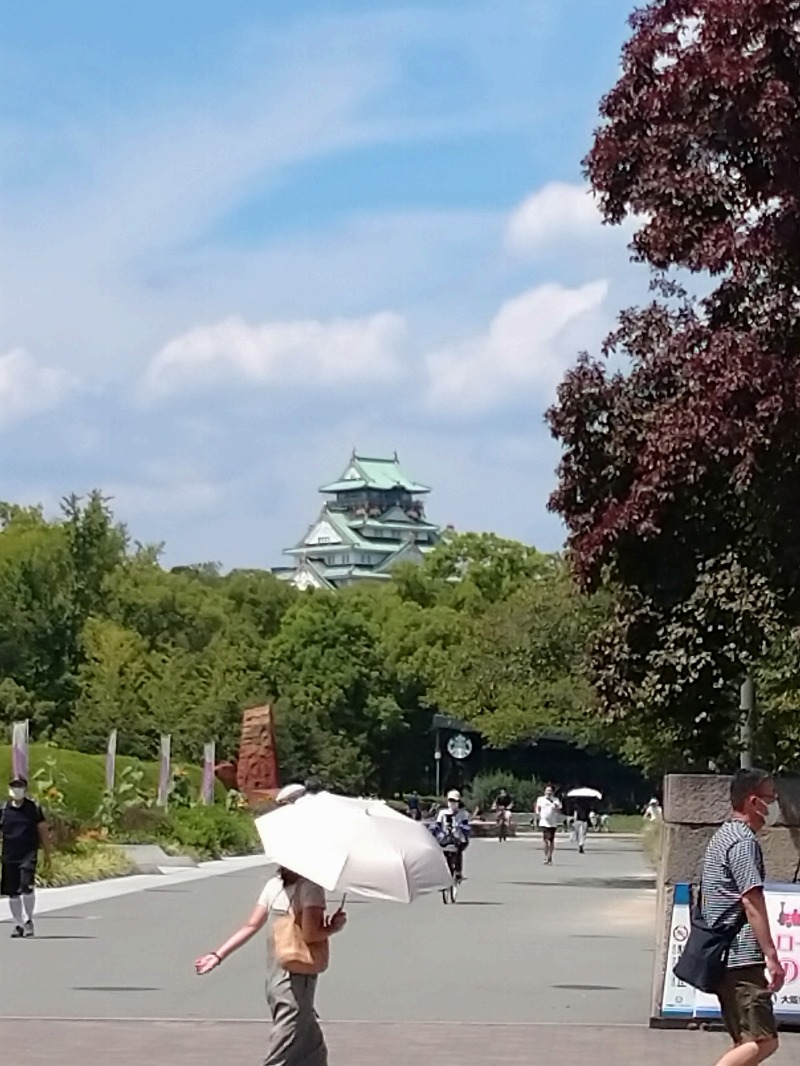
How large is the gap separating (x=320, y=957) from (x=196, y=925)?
1373 cm

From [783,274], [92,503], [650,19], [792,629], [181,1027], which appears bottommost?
[181,1027]

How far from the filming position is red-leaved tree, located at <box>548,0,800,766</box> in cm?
1692

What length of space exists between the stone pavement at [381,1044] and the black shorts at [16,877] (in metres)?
6.94

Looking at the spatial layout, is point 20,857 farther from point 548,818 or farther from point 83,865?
point 548,818

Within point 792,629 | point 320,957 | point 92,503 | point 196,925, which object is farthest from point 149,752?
point 320,957

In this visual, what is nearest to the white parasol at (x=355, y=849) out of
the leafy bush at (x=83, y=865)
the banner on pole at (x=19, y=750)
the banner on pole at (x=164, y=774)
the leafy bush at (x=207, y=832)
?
the leafy bush at (x=83, y=865)

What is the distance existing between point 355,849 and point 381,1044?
4.42 m

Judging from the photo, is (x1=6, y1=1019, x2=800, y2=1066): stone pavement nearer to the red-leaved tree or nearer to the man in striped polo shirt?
the man in striped polo shirt

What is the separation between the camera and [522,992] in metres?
15.7

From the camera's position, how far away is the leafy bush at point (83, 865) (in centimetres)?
2980

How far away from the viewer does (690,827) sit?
13625mm

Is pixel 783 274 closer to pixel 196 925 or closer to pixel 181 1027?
pixel 181 1027

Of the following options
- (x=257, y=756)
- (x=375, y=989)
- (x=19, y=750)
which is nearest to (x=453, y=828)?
(x=19, y=750)

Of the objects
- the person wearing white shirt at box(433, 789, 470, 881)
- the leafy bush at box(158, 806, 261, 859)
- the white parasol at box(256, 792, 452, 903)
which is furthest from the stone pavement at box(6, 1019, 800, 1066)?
the leafy bush at box(158, 806, 261, 859)
